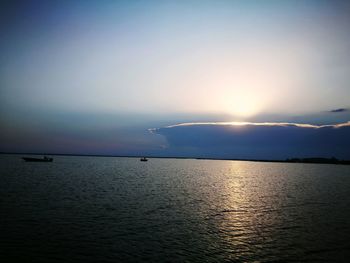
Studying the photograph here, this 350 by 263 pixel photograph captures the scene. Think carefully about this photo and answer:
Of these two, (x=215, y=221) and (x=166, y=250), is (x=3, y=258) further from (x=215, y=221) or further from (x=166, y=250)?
(x=215, y=221)

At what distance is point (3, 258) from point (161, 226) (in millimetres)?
15136

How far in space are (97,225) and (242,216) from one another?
1865cm

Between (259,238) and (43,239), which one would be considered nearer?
(43,239)

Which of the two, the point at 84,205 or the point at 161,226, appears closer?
the point at 161,226

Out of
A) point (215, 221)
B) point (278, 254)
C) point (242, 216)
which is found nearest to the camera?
point (278, 254)

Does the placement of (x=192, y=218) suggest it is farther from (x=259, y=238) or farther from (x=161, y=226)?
(x=259, y=238)

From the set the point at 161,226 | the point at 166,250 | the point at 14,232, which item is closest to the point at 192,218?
the point at 161,226

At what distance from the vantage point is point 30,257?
20766mm

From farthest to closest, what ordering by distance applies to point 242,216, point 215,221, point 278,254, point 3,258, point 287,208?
point 287,208
point 242,216
point 215,221
point 278,254
point 3,258

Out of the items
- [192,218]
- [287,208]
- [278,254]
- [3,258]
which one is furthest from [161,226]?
[287,208]

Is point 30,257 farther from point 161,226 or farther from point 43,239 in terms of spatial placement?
point 161,226

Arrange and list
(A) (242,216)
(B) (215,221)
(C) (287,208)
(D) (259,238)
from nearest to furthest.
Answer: (D) (259,238) → (B) (215,221) → (A) (242,216) → (C) (287,208)

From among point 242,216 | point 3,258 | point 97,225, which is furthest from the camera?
point 242,216

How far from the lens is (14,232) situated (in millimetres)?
26438
